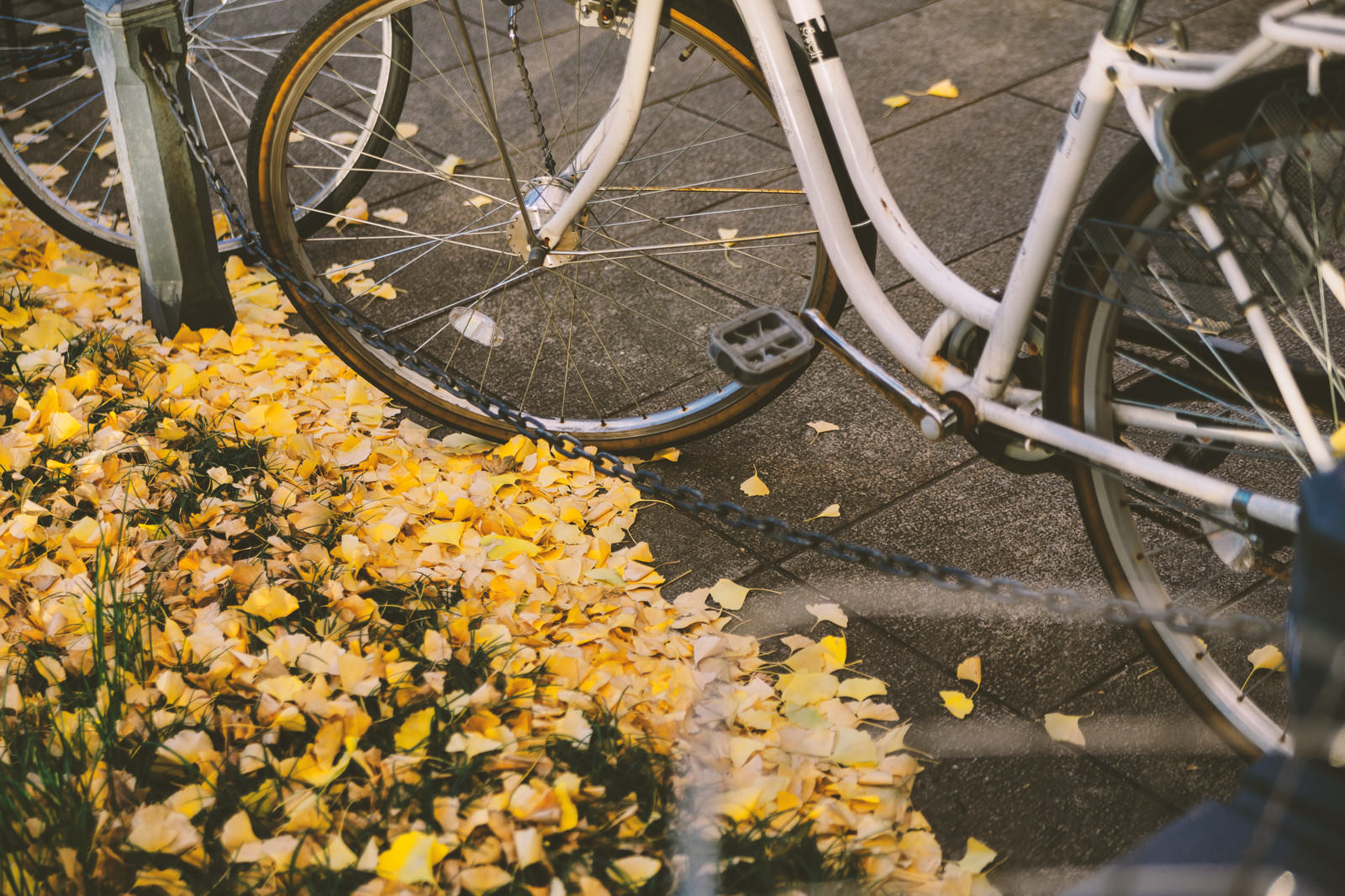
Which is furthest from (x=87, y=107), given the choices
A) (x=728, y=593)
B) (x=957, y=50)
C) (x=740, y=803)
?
(x=740, y=803)

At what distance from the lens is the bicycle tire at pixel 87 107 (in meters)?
3.79

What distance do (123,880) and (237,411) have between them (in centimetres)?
155

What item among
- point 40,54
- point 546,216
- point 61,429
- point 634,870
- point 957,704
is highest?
point 40,54

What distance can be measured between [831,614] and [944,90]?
269 cm

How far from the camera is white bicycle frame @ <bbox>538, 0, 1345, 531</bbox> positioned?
5.45 ft

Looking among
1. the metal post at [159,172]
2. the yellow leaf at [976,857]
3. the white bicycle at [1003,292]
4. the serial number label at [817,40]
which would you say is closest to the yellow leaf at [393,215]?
the white bicycle at [1003,292]

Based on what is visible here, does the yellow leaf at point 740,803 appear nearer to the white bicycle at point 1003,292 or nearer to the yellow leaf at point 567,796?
the yellow leaf at point 567,796

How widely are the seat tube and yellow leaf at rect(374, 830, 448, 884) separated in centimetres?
170

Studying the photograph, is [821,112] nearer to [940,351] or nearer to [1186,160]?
[940,351]

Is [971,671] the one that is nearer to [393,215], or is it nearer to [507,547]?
[507,547]

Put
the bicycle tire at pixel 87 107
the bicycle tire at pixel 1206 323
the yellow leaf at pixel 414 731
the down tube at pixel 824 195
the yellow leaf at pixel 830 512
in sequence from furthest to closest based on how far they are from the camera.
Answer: the bicycle tire at pixel 87 107
the yellow leaf at pixel 830 512
the down tube at pixel 824 195
the yellow leaf at pixel 414 731
the bicycle tire at pixel 1206 323

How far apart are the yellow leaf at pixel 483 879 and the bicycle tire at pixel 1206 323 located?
126 cm

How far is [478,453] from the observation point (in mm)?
3072

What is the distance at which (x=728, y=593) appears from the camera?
2617 millimetres
